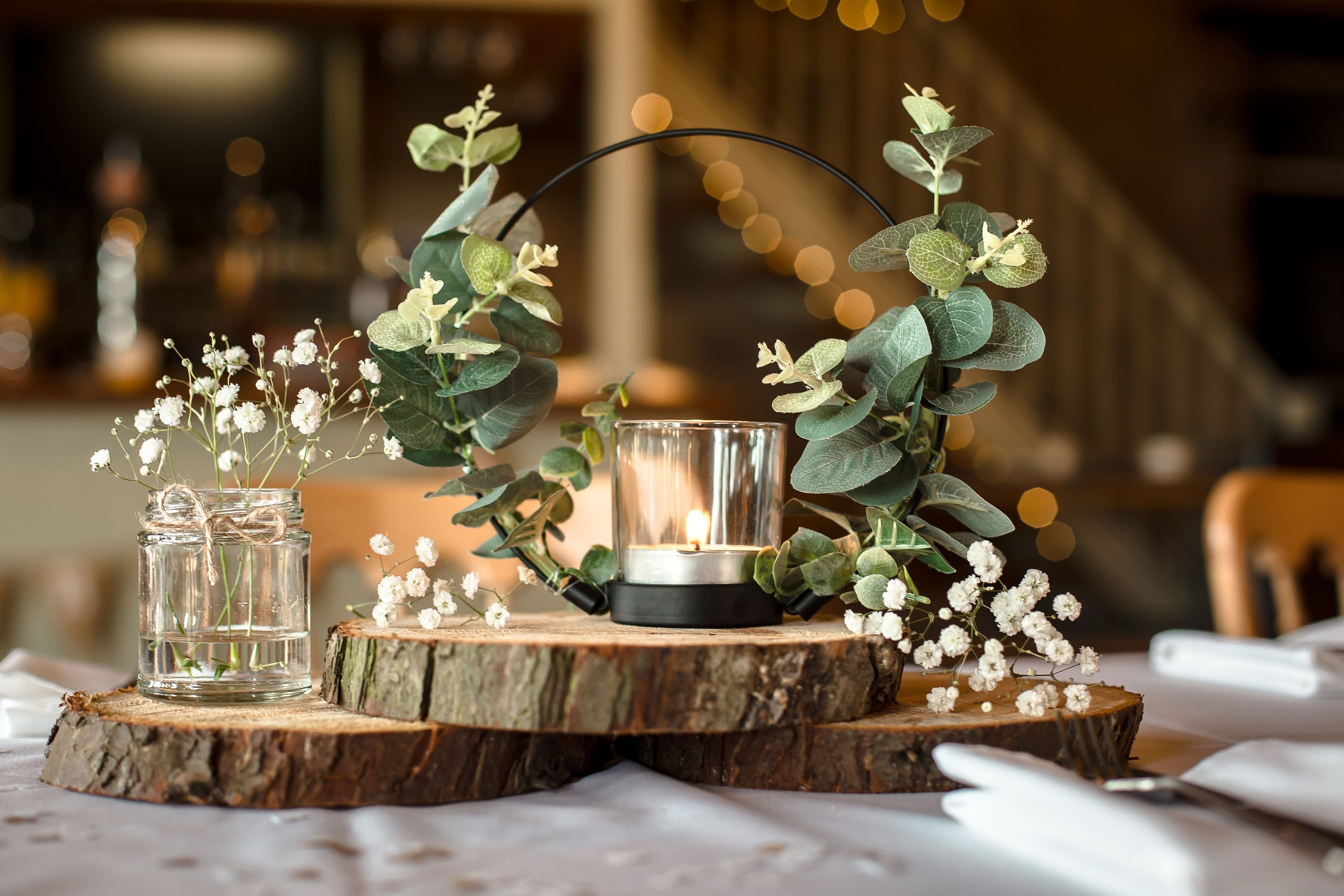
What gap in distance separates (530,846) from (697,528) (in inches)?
9.2

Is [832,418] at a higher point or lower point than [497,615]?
higher

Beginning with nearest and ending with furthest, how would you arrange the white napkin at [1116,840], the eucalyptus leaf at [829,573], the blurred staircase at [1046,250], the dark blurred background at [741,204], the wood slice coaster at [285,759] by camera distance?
the white napkin at [1116,840]
the wood slice coaster at [285,759]
the eucalyptus leaf at [829,573]
the dark blurred background at [741,204]
the blurred staircase at [1046,250]

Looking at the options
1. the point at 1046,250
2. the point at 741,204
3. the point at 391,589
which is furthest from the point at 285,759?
the point at 1046,250

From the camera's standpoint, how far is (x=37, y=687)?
80 centimetres

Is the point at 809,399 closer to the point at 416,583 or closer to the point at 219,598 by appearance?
the point at 416,583

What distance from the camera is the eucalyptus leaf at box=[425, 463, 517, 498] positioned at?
76 centimetres

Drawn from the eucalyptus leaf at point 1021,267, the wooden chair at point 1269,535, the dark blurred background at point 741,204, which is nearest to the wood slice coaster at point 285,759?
the eucalyptus leaf at point 1021,267

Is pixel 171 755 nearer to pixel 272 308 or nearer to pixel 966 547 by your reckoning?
pixel 966 547

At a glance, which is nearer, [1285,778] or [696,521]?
[1285,778]

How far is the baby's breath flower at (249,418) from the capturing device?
0.68 meters

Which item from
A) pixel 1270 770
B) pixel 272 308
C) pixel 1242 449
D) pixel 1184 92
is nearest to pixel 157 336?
pixel 272 308

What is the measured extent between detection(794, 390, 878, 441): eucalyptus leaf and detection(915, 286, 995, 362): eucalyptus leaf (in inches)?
1.9

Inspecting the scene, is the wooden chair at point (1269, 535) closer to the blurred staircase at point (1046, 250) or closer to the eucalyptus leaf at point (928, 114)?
the eucalyptus leaf at point (928, 114)

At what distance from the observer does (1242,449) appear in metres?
3.79
